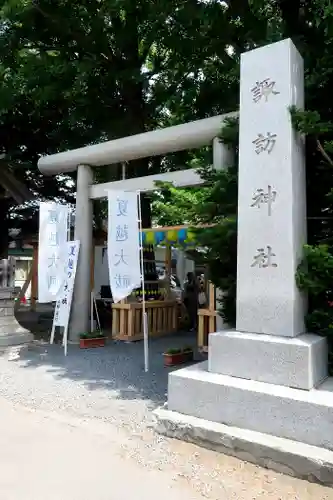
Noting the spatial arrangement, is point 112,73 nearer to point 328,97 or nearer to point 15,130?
point 15,130

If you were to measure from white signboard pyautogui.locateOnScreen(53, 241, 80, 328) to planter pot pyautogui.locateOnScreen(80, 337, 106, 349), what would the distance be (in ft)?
2.12

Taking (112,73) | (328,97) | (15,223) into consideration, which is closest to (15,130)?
(15,223)

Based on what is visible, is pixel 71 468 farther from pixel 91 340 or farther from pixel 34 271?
pixel 34 271

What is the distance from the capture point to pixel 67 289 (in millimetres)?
7934

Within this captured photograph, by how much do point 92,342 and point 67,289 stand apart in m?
1.16

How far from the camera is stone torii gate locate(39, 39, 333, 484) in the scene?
11.2ft

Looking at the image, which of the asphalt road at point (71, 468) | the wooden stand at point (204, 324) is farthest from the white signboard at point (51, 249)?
the asphalt road at point (71, 468)

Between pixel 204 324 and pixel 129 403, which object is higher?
pixel 204 324

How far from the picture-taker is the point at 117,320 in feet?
30.3

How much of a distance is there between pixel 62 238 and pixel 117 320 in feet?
7.61

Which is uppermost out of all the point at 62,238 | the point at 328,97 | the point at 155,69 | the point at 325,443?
the point at 155,69

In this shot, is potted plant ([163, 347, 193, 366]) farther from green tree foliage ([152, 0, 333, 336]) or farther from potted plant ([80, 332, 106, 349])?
potted plant ([80, 332, 106, 349])

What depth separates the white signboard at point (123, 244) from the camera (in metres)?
6.63

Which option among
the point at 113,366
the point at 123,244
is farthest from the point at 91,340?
the point at 123,244
